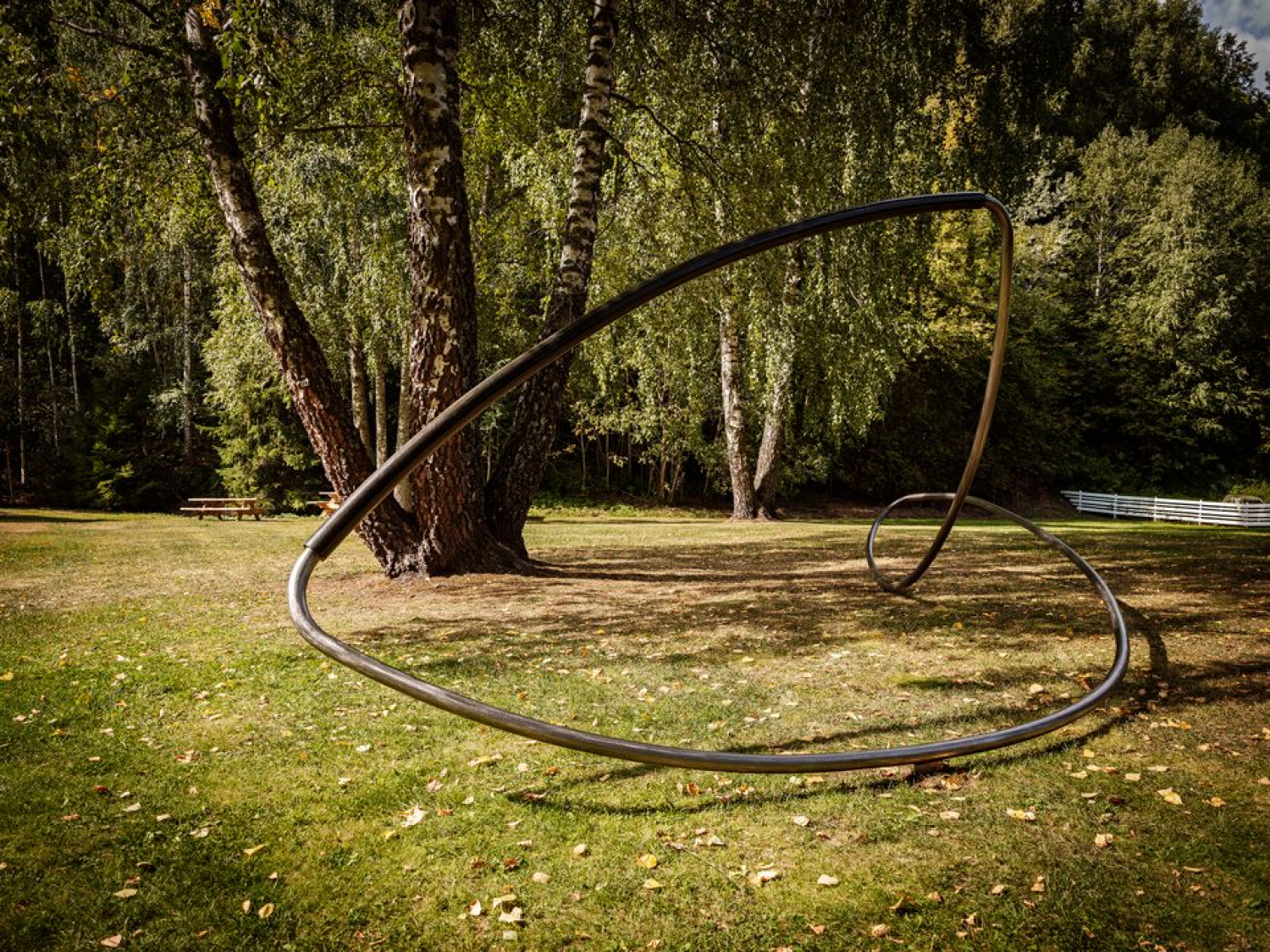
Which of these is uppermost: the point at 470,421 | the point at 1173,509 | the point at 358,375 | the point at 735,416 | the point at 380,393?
the point at 358,375

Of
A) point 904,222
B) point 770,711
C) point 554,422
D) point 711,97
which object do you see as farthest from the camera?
point 904,222

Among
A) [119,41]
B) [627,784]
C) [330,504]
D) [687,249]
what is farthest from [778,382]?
[627,784]

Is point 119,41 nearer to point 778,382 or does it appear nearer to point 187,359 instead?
point 778,382

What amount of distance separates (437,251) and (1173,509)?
2945 cm

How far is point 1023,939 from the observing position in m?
2.66

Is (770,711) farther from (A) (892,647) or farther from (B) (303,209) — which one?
(B) (303,209)

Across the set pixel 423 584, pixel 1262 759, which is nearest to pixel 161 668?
pixel 423 584

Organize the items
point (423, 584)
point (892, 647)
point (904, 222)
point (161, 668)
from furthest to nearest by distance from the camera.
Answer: point (904, 222) < point (423, 584) < point (892, 647) < point (161, 668)

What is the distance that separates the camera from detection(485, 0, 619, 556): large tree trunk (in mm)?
9141

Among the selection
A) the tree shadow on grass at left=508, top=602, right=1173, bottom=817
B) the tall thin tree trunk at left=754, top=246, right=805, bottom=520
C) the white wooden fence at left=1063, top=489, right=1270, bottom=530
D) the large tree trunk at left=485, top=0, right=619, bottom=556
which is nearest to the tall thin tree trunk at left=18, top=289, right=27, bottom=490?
the large tree trunk at left=485, top=0, right=619, bottom=556

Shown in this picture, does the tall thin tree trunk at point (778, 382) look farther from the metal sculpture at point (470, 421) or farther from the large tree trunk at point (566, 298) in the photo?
the metal sculpture at point (470, 421)

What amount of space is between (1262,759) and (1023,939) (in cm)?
248

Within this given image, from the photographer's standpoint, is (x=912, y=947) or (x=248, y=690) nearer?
(x=912, y=947)

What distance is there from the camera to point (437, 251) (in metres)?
7.90
